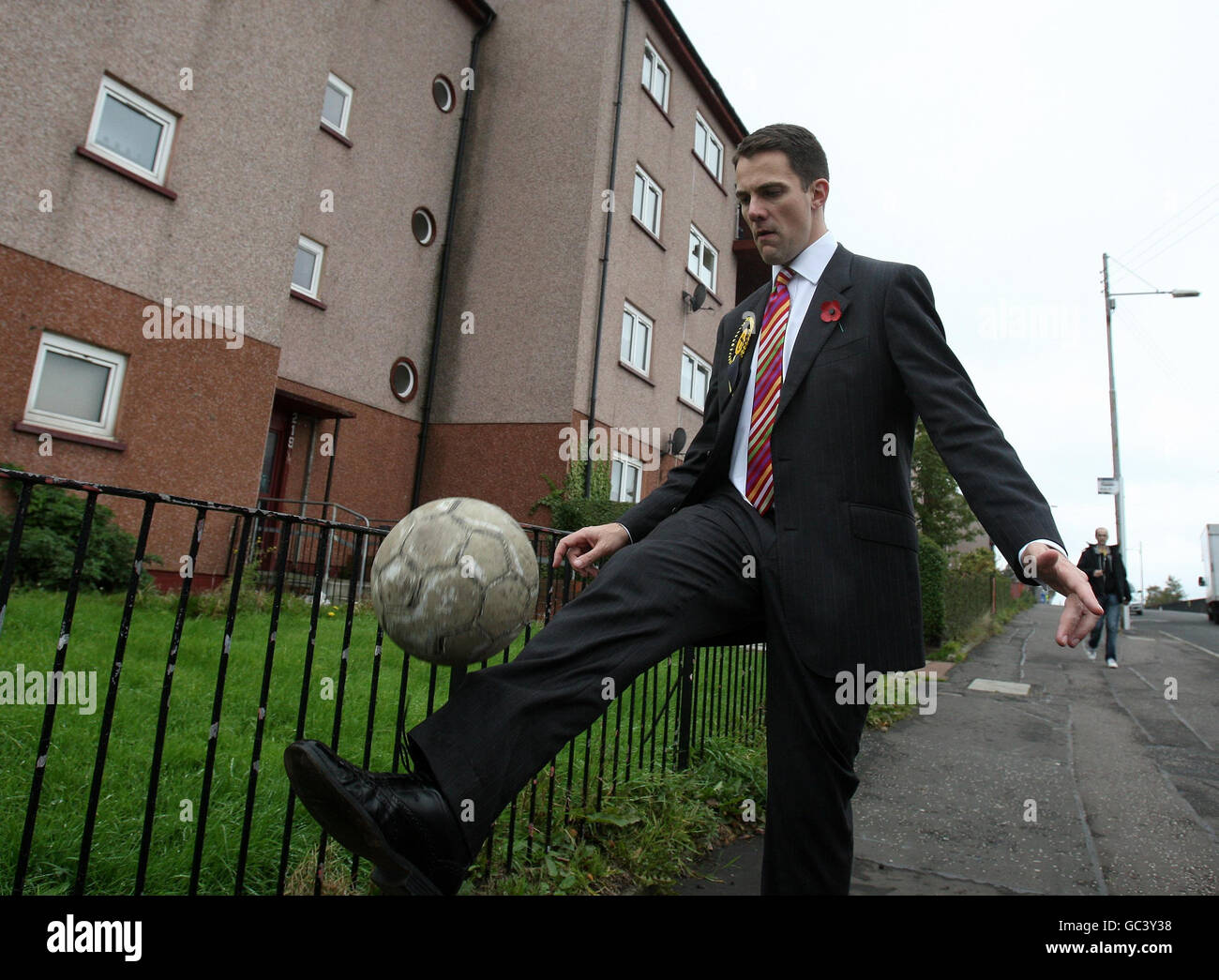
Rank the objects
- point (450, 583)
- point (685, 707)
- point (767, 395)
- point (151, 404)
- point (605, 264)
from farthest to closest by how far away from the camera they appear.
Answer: point (605, 264) → point (151, 404) → point (685, 707) → point (767, 395) → point (450, 583)

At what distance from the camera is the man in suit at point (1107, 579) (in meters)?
11.6

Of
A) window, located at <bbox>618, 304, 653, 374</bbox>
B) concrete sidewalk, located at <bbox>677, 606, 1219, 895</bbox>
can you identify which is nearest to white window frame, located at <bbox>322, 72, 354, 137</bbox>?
window, located at <bbox>618, 304, 653, 374</bbox>

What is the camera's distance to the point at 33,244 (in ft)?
28.1

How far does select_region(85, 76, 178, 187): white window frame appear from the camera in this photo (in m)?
9.13

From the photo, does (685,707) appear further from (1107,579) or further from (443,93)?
(443,93)

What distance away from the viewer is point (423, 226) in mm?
15438

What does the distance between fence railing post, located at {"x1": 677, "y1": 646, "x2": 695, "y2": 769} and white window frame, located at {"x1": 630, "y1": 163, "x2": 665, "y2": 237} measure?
13.4 metres

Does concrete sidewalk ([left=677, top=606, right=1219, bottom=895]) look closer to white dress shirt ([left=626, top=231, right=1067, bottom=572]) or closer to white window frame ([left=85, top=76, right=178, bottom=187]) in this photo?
white dress shirt ([left=626, top=231, right=1067, bottom=572])

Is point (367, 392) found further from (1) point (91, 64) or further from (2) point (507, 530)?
(2) point (507, 530)

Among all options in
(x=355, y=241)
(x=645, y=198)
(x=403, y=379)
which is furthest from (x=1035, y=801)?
(x=645, y=198)

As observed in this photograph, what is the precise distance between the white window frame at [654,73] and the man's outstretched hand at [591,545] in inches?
657

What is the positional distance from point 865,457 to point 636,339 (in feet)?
49.0

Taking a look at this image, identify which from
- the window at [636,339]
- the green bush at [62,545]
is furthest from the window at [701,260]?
the green bush at [62,545]
